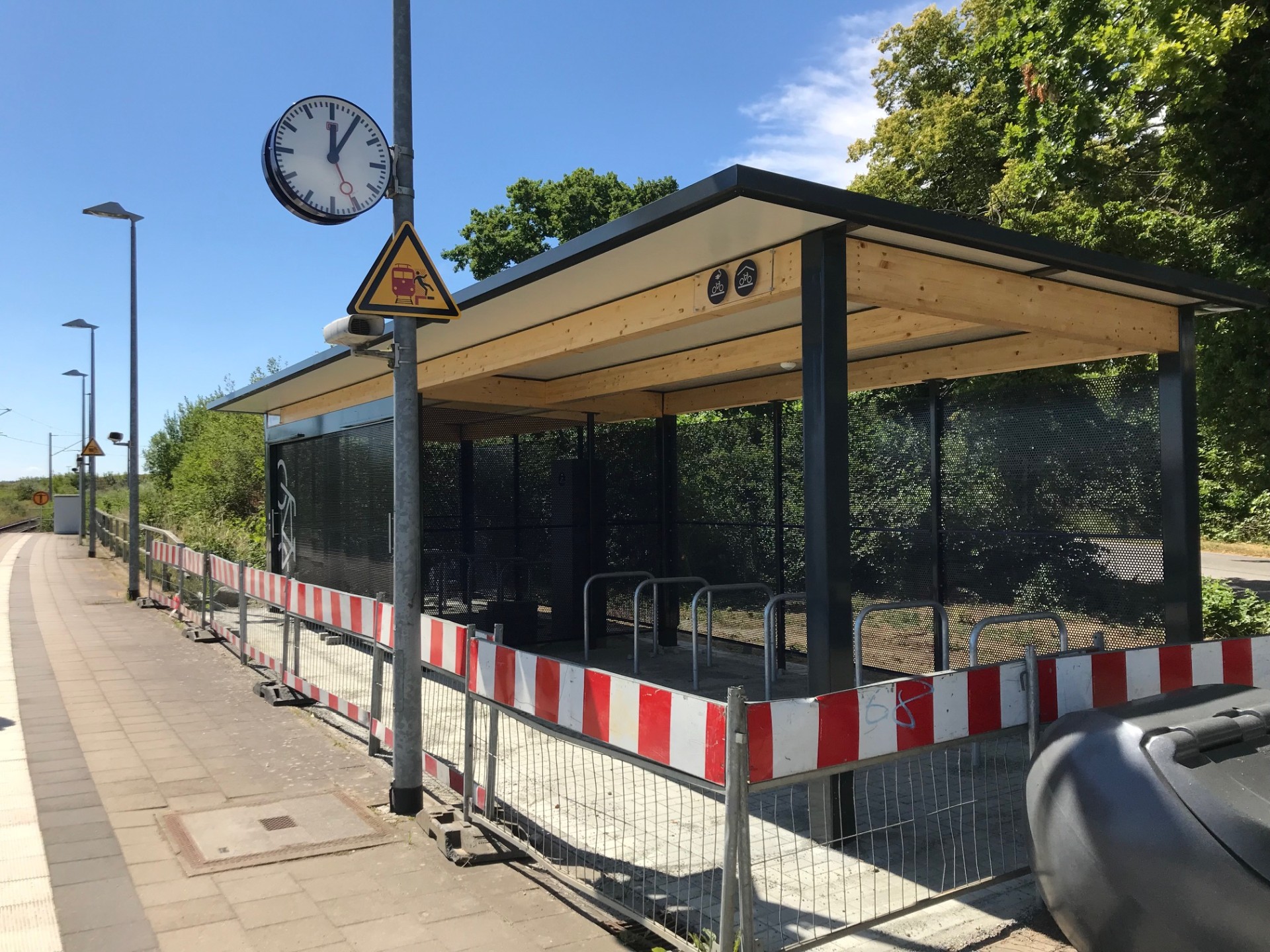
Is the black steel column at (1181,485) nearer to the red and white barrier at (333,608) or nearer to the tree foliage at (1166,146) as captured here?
the tree foliage at (1166,146)

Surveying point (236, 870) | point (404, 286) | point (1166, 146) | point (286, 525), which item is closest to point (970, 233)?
point (404, 286)

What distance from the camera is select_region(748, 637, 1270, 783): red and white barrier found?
3.34 m

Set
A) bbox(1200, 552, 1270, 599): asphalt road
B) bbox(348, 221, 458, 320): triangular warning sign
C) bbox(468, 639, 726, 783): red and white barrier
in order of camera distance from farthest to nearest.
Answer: bbox(1200, 552, 1270, 599): asphalt road
bbox(348, 221, 458, 320): triangular warning sign
bbox(468, 639, 726, 783): red and white barrier

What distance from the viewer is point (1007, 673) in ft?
13.5

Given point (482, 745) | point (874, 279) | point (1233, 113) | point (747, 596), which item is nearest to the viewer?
point (874, 279)

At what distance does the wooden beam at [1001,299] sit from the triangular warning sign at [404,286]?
211 cm

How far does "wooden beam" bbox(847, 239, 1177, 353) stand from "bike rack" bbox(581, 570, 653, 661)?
4.87 meters

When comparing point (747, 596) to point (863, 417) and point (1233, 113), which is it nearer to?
point (863, 417)

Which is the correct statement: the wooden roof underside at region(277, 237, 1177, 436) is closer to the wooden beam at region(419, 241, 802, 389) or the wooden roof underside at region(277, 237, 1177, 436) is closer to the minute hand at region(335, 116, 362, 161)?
the wooden beam at region(419, 241, 802, 389)

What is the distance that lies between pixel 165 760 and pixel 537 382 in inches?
232

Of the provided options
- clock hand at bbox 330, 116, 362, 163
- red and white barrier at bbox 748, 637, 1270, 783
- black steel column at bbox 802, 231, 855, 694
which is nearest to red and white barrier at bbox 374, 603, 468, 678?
black steel column at bbox 802, 231, 855, 694

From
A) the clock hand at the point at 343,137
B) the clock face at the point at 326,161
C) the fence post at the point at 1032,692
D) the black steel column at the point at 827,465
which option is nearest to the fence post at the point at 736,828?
the black steel column at the point at 827,465

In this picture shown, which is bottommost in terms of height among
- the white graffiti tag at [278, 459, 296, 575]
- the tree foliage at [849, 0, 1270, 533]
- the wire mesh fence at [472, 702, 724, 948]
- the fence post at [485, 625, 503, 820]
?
the wire mesh fence at [472, 702, 724, 948]

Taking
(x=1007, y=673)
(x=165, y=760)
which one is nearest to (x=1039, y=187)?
(x=1007, y=673)
